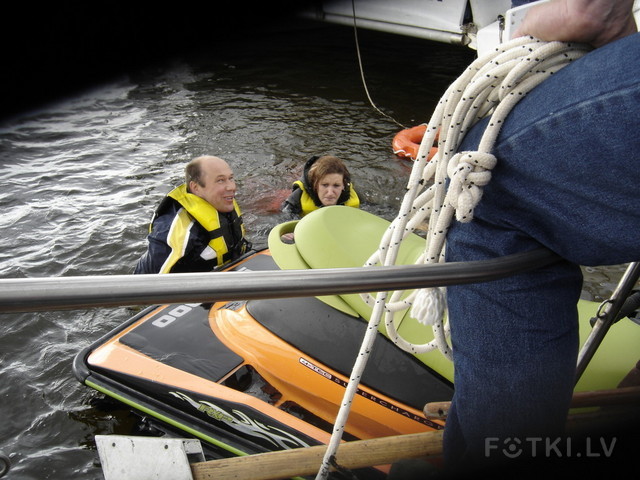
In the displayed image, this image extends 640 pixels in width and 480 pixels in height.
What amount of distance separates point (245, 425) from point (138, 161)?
492 cm

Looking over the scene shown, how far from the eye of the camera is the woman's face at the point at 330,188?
4.88 metres

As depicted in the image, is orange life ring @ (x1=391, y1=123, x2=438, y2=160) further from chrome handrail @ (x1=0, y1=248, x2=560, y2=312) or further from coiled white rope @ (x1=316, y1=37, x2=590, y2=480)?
chrome handrail @ (x1=0, y1=248, x2=560, y2=312)

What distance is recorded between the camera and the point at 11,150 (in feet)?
22.7

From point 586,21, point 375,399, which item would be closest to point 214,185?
point 375,399

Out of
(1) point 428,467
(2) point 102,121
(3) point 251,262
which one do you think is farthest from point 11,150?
(1) point 428,467

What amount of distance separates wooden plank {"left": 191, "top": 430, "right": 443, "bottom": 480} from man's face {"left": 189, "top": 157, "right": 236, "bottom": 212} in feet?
8.03

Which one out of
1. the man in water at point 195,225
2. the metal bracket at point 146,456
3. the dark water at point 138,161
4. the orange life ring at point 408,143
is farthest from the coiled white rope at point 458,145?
the orange life ring at point 408,143

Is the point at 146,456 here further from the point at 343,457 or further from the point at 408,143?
the point at 408,143

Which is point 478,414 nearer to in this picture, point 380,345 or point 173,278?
point 173,278

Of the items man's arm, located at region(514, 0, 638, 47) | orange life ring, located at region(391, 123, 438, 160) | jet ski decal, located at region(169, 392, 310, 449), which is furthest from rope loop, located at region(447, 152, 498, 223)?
orange life ring, located at region(391, 123, 438, 160)

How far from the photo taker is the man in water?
3.72m

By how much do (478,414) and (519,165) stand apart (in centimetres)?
60

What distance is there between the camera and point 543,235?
116cm

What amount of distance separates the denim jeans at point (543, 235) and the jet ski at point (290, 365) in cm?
85
